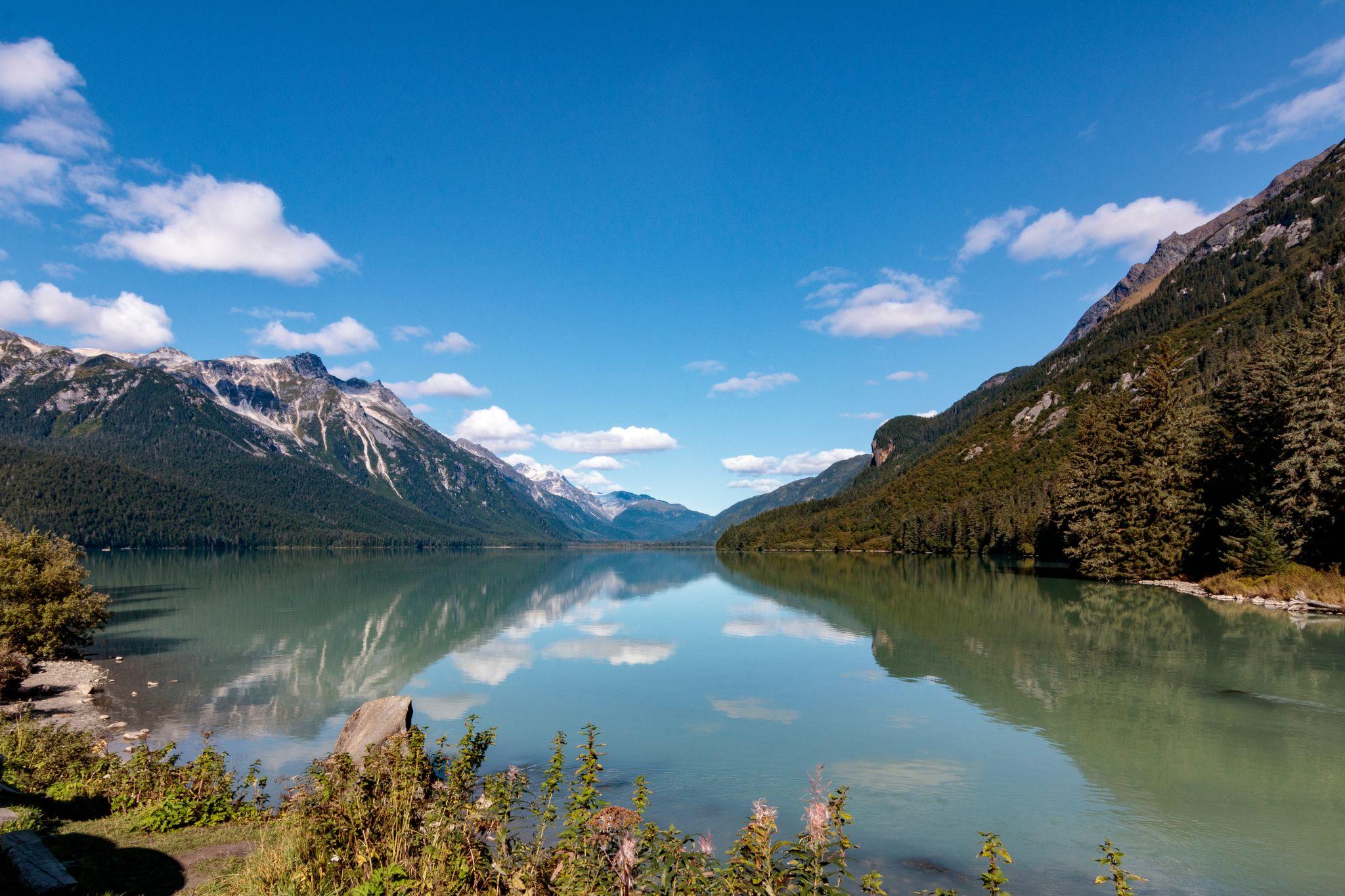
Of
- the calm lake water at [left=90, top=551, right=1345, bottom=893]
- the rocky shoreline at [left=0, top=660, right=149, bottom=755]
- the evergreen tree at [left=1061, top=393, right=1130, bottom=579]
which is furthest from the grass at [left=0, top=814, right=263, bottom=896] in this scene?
the evergreen tree at [left=1061, top=393, right=1130, bottom=579]

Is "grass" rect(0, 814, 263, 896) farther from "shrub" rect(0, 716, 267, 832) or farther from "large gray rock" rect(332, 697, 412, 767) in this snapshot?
"large gray rock" rect(332, 697, 412, 767)

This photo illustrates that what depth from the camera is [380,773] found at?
10.4m

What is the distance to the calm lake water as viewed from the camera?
45.9 feet

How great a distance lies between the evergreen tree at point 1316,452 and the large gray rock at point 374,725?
58.0 metres

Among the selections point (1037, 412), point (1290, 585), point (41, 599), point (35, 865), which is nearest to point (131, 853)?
point (35, 865)

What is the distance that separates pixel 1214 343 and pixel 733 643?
166 meters

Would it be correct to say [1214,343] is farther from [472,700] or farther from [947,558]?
[472,700]

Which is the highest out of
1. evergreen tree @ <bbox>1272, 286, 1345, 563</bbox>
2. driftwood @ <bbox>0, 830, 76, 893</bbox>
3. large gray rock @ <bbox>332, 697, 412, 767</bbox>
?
evergreen tree @ <bbox>1272, 286, 1345, 563</bbox>

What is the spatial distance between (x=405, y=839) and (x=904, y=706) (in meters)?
20.6

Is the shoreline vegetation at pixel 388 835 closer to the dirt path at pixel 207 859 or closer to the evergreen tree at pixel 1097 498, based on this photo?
the dirt path at pixel 207 859

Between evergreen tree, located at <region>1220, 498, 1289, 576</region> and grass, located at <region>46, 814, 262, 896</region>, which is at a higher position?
evergreen tree, located at <region>1220, 498, 1289, 576</region>

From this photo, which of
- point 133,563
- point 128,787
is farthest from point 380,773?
point 133,563

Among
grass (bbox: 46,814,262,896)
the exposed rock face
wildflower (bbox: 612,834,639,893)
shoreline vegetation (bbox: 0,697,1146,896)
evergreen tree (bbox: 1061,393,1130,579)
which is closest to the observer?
wildflower (bbox: 612,834,639,893)

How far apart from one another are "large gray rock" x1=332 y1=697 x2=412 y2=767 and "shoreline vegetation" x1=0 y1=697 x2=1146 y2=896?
2.98m
